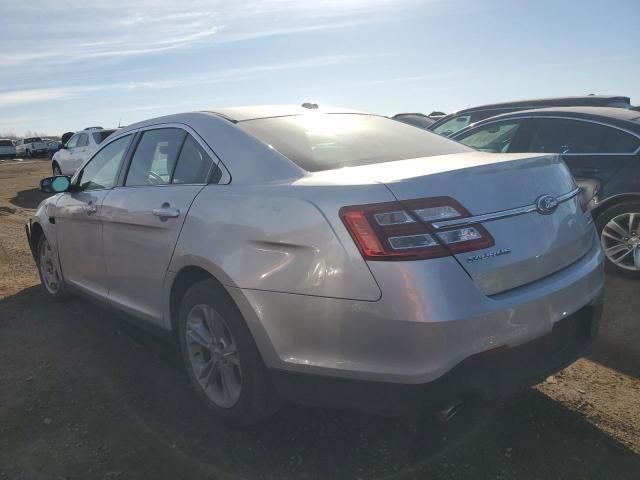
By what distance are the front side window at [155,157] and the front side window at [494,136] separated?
11.4 ft

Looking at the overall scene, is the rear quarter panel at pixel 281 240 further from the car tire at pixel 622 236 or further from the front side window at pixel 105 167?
the car tire at pixel 622 236

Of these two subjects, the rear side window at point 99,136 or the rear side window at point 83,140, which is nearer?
the rear side window at point 99,136

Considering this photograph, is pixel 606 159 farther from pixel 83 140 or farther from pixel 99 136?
pixel 83 140

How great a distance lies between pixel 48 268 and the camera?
5191 mm

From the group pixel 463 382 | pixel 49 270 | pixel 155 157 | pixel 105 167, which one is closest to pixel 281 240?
pixel 463 382

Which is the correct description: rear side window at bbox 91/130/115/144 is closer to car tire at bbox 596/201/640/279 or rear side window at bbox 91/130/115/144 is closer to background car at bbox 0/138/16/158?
car tire at bbox 596/201/640/279

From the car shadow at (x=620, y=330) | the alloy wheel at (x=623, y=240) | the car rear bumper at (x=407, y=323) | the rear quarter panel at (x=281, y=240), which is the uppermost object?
the rear quarter panel at (x=281, y=240)

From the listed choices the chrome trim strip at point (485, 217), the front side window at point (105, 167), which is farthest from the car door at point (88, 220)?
the chrome trim strip at point (485, 217)

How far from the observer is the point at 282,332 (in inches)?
94.7

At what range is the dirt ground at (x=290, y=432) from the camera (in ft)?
8.28

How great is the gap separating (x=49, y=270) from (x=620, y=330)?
4816 mm

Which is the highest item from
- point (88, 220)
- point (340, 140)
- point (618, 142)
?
point (340, 140)

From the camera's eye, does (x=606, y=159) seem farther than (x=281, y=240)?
Yes

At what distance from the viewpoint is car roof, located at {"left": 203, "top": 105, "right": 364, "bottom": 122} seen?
321 cm
